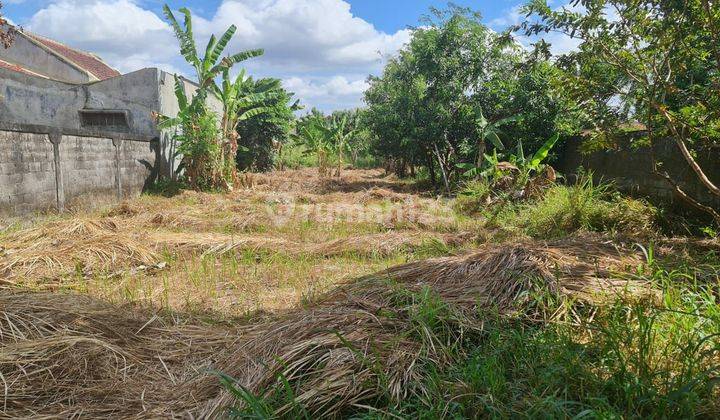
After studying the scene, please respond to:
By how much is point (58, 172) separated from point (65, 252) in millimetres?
4244

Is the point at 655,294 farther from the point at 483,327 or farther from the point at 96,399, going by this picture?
the point at 96,399

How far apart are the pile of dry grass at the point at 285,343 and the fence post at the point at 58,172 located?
6077 mm

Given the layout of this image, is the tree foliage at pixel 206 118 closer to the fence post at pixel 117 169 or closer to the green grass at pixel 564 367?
the fence post at pixel 117 169

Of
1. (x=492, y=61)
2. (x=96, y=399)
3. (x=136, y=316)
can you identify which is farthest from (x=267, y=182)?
(x=96, y=399)

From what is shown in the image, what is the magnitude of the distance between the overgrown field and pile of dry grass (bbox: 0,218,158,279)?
0.03 m

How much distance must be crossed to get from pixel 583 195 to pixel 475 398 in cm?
527

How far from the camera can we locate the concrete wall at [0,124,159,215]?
23.7ft

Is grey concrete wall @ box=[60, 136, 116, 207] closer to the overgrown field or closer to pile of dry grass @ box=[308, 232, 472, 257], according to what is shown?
the overgrown field

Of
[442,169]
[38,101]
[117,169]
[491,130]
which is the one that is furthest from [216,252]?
[38,101]

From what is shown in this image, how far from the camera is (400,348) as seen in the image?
235 cm

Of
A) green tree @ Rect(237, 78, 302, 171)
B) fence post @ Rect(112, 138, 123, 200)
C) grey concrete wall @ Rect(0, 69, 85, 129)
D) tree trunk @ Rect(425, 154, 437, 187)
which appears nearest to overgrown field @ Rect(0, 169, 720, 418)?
fence post @ Rect(112, 138, 123, 200)

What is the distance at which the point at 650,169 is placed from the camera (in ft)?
23.5

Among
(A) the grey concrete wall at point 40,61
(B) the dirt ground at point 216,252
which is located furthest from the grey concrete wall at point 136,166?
(A) the grey concrete wall at point 40,61

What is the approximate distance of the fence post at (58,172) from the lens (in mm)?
8164
